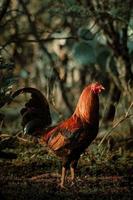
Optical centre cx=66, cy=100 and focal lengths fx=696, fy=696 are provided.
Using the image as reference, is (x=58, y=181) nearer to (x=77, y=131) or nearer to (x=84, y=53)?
(x=77, y=131)

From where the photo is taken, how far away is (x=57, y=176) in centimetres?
851

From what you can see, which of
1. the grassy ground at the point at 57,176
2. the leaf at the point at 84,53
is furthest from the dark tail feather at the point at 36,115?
the leaf at the point at 84,53

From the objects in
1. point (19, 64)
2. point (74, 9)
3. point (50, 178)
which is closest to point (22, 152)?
point (50, 178)

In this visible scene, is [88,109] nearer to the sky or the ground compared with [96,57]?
nearer to the ground

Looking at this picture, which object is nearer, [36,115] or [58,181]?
[58,181]

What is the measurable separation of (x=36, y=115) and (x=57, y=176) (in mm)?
790

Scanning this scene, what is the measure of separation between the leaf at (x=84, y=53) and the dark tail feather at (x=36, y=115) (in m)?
5.44

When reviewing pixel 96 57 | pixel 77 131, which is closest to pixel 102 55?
pixel 96 57

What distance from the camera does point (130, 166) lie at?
9109mm

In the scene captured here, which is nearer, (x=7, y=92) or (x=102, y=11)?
(x=7, y=92)

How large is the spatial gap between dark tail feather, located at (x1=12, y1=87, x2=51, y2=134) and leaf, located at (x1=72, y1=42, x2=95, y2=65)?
17.9 feet

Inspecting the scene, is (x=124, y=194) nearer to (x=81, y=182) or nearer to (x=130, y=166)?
(x=81, y=182)

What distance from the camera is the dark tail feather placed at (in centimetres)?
844

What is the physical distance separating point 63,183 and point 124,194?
726 mm
